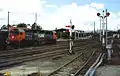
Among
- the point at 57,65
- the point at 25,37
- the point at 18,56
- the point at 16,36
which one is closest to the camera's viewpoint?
the point at 57,65

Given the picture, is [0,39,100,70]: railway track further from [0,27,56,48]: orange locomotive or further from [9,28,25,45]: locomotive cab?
[9,28,25,45]: locomotive cab

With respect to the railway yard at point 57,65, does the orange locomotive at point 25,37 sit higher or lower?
higher

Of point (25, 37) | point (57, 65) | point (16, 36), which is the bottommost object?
point (57, 65)

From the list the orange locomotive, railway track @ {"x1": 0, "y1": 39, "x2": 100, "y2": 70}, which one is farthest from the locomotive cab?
railway track @ {"x1": 0, "y1": 39, "x2": 100, "y2": 70}

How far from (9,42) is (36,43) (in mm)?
11370

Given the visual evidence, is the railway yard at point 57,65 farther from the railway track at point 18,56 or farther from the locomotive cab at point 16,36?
the locomotive cab at point 16,36

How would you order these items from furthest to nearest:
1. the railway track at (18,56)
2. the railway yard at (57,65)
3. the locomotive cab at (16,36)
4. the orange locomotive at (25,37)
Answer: the locomotive cab at (16,36) < the orange locomotive at (25,37) < the railway track at (18,56) < the railway yard at (57,65)

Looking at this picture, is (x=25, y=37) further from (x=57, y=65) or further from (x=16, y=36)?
(x=57, y=65)

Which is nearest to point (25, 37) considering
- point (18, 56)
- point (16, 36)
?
point (16, 36)

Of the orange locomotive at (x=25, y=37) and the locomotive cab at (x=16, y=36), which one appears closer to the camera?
the orange locomotive at (x=25, y=37)

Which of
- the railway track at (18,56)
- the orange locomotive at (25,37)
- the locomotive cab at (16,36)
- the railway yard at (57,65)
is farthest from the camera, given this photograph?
the locomotive cab at (16,36)

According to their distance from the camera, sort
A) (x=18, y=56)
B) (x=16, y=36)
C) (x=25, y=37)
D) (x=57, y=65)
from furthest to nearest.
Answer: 1. (x=25, y=37)
2. (x=16, y=36)
3. (x=18, y=56)
4. (x=57, y=65)

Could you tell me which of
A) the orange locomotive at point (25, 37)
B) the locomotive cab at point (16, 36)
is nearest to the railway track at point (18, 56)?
the orange locomotive at point (25, 37)

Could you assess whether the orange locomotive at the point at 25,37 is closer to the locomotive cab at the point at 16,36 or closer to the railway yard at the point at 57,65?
the locomotive cab at the point at 16,36
